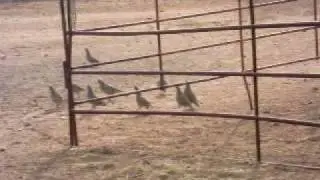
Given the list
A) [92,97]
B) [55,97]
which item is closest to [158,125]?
[92,97]

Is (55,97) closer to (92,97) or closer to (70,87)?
(92,97)

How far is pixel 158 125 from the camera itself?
26.4 ft

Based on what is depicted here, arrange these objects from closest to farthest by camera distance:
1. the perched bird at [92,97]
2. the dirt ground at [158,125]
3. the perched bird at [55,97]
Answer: the dirt ground at [158,125] → the perched bird at [92,97] → the perched bird at [55,97]

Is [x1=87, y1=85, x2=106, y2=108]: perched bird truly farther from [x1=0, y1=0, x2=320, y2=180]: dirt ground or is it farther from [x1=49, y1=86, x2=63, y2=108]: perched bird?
[x1=49, y1=86, x2=63, y2=108]: perched bird

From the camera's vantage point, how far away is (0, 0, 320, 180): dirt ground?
660 centimetres

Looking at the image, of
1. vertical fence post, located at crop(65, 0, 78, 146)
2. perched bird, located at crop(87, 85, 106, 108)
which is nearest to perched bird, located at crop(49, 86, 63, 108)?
perched bird, located at crop(87, 85, 106, 108)

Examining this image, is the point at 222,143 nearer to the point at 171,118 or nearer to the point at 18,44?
the point at 171,118

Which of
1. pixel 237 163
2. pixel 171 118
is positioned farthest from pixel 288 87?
pixel 237 163

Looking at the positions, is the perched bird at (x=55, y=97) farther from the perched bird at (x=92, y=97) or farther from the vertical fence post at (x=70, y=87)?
the vertical fence post at (x=70, y=87)

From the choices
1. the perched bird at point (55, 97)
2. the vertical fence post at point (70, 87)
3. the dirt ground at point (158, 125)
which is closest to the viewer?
the dirt ground at point (158, 125)

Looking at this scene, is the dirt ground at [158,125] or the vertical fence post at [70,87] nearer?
the dirt ground at [158,125]

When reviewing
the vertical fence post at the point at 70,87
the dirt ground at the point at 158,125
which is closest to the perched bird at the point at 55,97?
the dirt ground at the point at 158,125

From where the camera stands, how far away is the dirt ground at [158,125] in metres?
6.60

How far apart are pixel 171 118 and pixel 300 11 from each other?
9434 millimetres
